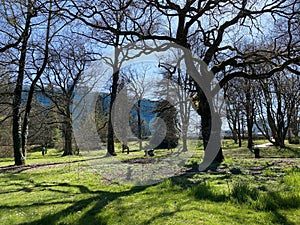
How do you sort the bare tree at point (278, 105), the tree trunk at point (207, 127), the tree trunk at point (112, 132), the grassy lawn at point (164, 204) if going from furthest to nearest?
the bare tree at point (278, 105)
the tree trunk at point (112, 132)
the tree trunk at point (207, 127)
the grassy lawn at point (164, 204)

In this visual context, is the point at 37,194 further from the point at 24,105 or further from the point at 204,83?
the point at 24,105

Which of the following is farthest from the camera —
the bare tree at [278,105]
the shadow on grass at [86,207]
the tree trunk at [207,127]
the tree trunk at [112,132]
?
the bare tree at [278,105]

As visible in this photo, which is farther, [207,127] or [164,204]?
[207,127]

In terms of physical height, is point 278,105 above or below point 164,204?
above

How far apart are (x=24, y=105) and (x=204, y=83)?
12415 mm

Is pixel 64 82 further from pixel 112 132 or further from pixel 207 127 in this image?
pixel 207 127

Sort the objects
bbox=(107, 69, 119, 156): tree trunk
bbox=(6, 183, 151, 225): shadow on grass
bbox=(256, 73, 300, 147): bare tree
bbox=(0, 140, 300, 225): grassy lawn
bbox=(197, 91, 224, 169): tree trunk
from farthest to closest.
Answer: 1. bbox=(256, 73, 300, 147): bare tree
2. bbox=(107, 69, 119, 156): tree trunk
3. bbox=(197, 91, 224, 169): tree trunk
4. bbox=(6, 183, 151, 225): shadow on grass
5. bbox=(0, 140, 300, 225): grassy lawn

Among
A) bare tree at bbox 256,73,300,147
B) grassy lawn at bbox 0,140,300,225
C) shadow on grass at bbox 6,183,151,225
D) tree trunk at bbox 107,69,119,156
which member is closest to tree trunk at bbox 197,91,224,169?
grassy lawn at bbox 0,140,300,225

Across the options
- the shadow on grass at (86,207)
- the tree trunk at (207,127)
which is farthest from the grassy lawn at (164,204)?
the tree trunk at (207,127)

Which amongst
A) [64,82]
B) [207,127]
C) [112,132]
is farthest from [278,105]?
[64,82]

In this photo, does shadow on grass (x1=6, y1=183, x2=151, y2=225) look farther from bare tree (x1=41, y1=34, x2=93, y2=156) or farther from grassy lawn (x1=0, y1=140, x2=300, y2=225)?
bare tree (x1=41, y1=34, x2=93, y2=156)

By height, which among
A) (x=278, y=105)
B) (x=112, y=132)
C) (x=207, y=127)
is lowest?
(x=112, y=132)

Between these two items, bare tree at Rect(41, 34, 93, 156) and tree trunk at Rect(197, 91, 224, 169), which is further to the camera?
bare tree at Rect(41, 34, 93, 156)

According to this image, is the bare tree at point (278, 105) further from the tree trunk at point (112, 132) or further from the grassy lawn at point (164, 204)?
the grassy lawn at point (164, 204)
